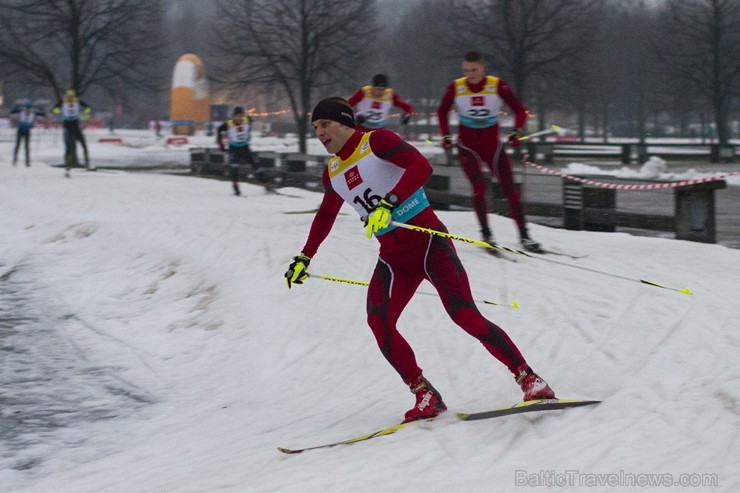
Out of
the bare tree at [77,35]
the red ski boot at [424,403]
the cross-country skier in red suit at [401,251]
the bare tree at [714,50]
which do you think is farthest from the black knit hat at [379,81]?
the bare tree at [714,50]

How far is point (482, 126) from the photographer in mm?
10281

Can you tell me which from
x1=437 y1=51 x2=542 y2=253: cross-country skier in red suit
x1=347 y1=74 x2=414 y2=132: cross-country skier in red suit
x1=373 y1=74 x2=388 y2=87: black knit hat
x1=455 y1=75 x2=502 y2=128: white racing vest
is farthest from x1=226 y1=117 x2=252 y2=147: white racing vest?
x1=455 y1=75 x2=502 y2=128: white racing vest

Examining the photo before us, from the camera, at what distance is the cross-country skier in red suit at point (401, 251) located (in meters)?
5.38

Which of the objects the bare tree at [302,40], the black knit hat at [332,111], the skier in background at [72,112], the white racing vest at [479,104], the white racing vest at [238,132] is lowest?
the black knit hat at [332,111]

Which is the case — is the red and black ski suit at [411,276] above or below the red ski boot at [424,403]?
above

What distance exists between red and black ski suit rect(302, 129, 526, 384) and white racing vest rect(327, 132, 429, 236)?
1.6 inches

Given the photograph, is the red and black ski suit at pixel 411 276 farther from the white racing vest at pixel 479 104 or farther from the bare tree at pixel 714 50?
the bare tree at pixel 714 50

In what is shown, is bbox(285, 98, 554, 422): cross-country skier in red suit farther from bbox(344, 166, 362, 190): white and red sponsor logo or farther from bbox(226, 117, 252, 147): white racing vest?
bbox(226, 117, 252, 147): white racing vest

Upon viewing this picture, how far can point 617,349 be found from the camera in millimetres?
6941

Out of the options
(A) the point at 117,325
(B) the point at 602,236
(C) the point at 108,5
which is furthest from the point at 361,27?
(A) the point at 117,325

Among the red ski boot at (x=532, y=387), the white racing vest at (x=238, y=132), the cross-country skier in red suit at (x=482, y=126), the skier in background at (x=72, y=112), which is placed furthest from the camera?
the skier in background at (x=72, y=112)

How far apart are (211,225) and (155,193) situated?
6352mm

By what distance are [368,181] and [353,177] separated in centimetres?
11

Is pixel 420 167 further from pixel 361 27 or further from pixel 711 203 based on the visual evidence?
pixel 361 27
